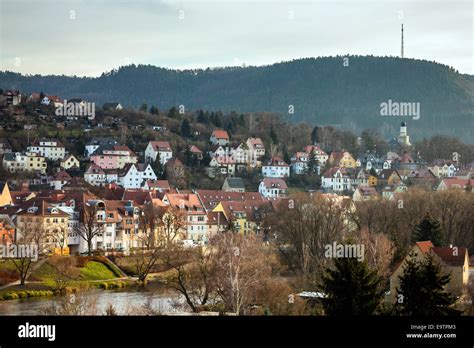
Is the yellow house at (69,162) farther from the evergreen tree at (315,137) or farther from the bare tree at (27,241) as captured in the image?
the evergreen tree at (315,137)

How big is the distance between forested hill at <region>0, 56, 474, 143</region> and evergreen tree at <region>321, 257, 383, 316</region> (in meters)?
68.6

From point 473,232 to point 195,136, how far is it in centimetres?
3158

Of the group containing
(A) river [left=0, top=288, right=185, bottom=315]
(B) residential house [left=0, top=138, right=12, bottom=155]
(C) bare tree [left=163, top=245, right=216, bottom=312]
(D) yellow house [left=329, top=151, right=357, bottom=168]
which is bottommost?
(A) river [left=0, top=288, right=185, bottom=315]

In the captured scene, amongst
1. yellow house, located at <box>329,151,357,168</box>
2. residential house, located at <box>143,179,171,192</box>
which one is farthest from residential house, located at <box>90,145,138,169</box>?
yellow house, located at <box>329,151,357,168</box>

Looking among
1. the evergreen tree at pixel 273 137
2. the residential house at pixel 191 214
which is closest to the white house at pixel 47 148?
the residential house at pixel 191 214

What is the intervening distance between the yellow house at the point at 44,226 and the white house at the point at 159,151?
19964 millimetres

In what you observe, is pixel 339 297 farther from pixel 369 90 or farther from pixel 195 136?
pixel 369 90

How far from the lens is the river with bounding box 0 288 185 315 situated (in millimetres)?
17703

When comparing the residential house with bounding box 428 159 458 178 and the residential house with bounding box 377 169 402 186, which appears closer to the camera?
the residential house with bounding box 377 169 402 186

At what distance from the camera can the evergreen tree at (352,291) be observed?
39.4 ft

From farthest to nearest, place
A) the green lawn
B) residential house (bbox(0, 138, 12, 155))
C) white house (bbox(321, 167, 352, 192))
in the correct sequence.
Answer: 1. white house (bbox(321, 167, 352, 192))
2. residential house (bbox(0, 138, 12, 155))
3. the green lawn

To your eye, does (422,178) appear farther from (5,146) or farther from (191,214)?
(5,146)

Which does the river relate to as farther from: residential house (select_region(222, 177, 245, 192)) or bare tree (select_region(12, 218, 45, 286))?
residential house (select_region(222, 177, 245, 192))

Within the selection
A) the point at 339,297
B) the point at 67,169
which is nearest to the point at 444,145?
the point at 67,169
